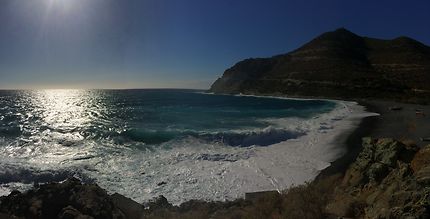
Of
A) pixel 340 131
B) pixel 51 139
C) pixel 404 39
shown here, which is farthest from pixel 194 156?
pixel 404 39

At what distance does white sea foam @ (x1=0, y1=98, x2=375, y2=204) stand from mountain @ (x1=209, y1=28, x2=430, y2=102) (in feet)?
167

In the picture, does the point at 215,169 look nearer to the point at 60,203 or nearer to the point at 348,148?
the point at 348,148

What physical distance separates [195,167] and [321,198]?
31.6ft

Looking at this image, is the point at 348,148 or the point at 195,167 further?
the point at 348,148

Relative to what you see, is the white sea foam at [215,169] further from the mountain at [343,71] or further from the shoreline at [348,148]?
the mountain at [343,71]

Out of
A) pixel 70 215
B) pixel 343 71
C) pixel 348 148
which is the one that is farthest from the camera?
pixel 343 71

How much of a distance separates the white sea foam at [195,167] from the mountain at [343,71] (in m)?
51.0

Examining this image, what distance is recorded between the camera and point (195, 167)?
16922mm

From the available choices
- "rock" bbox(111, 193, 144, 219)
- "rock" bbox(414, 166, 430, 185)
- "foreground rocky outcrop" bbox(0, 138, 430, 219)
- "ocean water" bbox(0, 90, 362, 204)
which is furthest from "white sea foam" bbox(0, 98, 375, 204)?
"rock" bbox(414, 166, 430, 185)

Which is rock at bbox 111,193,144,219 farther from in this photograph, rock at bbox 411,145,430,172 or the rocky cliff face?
rock at bbox 411,145,430,172

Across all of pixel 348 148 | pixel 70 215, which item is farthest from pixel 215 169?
pixel 70 215

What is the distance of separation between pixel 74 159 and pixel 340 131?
63.3 ft

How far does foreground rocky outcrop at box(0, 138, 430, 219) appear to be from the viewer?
558 centimetres

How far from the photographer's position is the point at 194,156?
19.5m
